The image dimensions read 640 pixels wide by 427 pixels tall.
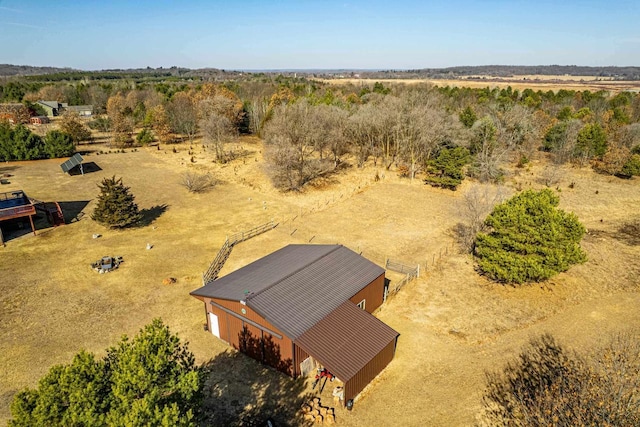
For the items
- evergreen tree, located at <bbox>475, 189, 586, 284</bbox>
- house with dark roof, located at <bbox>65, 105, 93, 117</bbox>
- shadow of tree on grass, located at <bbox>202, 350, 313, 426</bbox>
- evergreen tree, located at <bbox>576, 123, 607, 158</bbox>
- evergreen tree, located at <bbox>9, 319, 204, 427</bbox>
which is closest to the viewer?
evergreen tree, located at <bbox>9, 319, 204, 427</bbox>

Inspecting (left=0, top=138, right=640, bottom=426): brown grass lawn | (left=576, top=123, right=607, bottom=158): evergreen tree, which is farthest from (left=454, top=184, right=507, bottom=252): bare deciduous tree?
(left=576, top=123, right=607, bottom=158): evergreen tree

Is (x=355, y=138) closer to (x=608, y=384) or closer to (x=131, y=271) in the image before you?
(x=131, y=271)

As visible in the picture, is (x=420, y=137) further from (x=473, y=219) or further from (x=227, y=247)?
(x=227, y=247)

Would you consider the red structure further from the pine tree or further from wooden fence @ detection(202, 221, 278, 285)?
wooden fence @ detection(202, 221, 278, 285)

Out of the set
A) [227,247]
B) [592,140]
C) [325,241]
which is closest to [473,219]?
[325,241]

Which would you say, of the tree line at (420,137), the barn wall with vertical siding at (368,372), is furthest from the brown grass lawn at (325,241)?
the tree line at (420,137)

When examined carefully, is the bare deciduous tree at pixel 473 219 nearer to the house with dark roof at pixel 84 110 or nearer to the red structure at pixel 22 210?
the red structure at pixel 22 210
